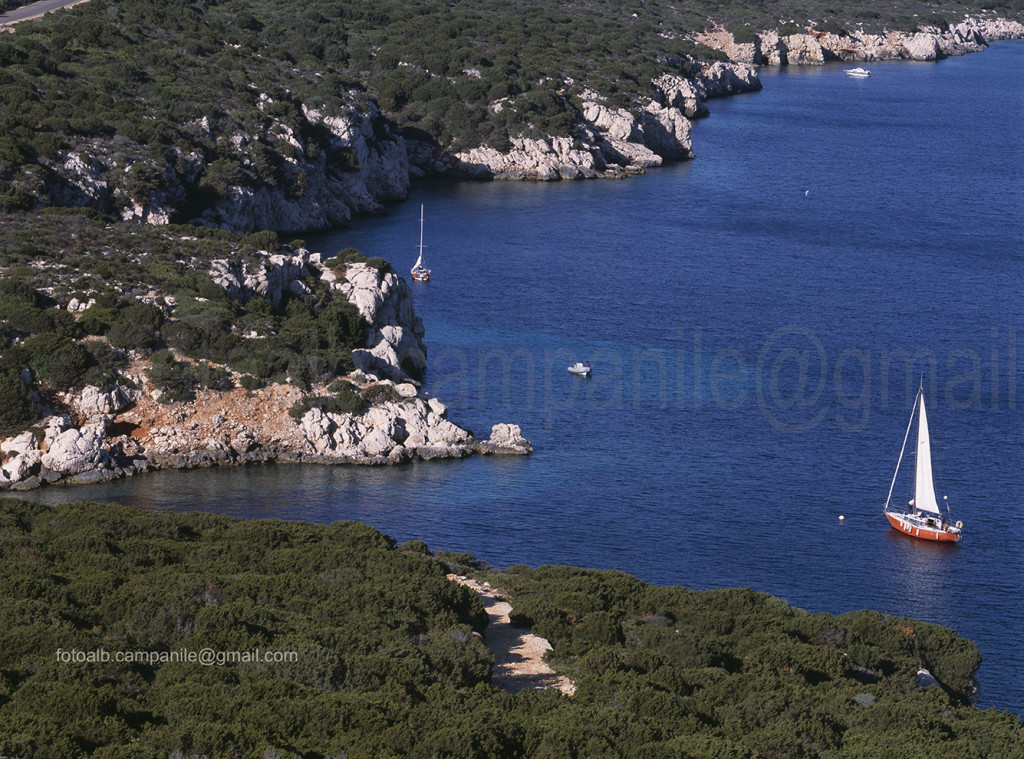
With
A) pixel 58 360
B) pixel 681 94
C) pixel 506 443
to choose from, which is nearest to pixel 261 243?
pixel 58 360

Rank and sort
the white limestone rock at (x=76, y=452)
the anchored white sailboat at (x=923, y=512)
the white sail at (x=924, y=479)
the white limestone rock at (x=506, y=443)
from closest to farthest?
the anchored white sailboat at (x=923, y=512)
the white sail at (x=924, y=479)
the white limestone rock at (x=76, y=452)
the white limestone rock at (x=506, y=443)

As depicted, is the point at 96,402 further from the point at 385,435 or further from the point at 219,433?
the point at 385,435

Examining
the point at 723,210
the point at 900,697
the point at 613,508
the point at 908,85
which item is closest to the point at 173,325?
the point at 613,508

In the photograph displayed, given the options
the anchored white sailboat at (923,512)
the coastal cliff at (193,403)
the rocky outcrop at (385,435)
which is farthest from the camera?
the rocky outcrop at (385,435)

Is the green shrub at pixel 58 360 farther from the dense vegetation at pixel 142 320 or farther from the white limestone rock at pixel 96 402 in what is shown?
the white limestone rock at pixel 96 402

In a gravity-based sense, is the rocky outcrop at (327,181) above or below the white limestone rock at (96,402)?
above

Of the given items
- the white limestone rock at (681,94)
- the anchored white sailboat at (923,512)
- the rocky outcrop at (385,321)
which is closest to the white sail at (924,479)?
the anchored white sailboat at (923,512)

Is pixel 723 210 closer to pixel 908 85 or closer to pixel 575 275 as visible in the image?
pixel 575 275
